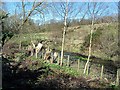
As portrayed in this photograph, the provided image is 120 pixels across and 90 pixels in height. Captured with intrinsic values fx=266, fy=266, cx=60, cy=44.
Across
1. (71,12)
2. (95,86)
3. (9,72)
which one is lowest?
(95,86)

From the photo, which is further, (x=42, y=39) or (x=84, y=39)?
(x=42, y=39)

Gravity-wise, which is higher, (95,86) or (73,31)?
(73,31)

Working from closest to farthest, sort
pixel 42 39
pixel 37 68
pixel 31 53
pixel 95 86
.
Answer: pixel 95 86 < pixel 37 68 < pixel 31 53 < pixel 42 39

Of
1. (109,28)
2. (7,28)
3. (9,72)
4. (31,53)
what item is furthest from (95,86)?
(109,28)

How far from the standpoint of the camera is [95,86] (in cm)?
1725

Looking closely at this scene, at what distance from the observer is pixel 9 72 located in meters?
15.7

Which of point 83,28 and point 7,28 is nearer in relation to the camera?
point 7,28

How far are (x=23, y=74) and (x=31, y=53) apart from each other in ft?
34.6

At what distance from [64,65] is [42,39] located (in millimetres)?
21434

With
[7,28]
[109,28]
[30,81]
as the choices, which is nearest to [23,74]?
[30,81]

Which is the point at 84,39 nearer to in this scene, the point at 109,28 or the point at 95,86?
the point at 109,28

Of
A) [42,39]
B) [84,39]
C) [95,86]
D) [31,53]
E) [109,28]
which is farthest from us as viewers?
[42,39]

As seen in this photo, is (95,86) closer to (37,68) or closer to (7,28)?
(37,68)

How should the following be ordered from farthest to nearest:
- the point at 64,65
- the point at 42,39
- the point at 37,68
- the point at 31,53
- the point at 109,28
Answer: the point at 42,39
the point at 109,28
the point at 31,53
the point at 64,65
the point at 37,68
